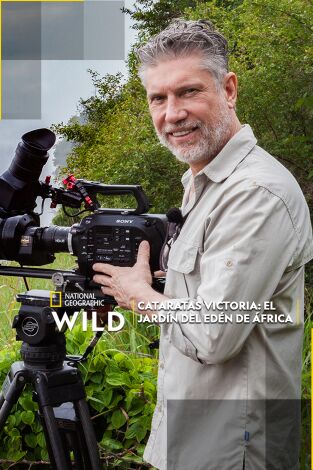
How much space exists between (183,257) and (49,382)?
921mm

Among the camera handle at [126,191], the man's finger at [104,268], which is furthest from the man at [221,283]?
the camera handle at [126,191]

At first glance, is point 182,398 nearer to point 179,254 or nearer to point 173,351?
point 173,351

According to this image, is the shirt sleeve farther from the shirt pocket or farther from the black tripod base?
the black tripod base

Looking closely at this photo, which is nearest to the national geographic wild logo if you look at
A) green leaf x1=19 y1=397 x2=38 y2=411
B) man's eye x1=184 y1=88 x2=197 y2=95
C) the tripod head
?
the tripod head

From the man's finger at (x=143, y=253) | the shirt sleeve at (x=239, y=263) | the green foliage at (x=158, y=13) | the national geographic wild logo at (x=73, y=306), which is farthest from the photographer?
the green foliage at (x=158, y=13)

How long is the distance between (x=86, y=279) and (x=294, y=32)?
5493 millimetres

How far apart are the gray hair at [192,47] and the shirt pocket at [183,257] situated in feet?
1.62

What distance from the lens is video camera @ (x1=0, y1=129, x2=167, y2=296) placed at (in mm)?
2350

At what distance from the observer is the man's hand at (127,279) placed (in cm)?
215

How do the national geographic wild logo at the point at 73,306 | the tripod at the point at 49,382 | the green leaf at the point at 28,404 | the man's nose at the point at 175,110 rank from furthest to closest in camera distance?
the green leaf at the point at 28,404 < the tripod at the point at 49,382 < the national geographic wild logo at the point at 73,306 < the man's nose at the point at 175,110

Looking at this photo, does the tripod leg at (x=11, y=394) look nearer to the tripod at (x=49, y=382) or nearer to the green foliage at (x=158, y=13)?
Answer: the tripod at (x=49, y=382)

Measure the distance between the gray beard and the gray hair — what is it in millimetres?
125

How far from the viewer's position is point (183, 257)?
2029 mm

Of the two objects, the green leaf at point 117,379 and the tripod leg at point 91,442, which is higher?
the green leaf at point 117,379
